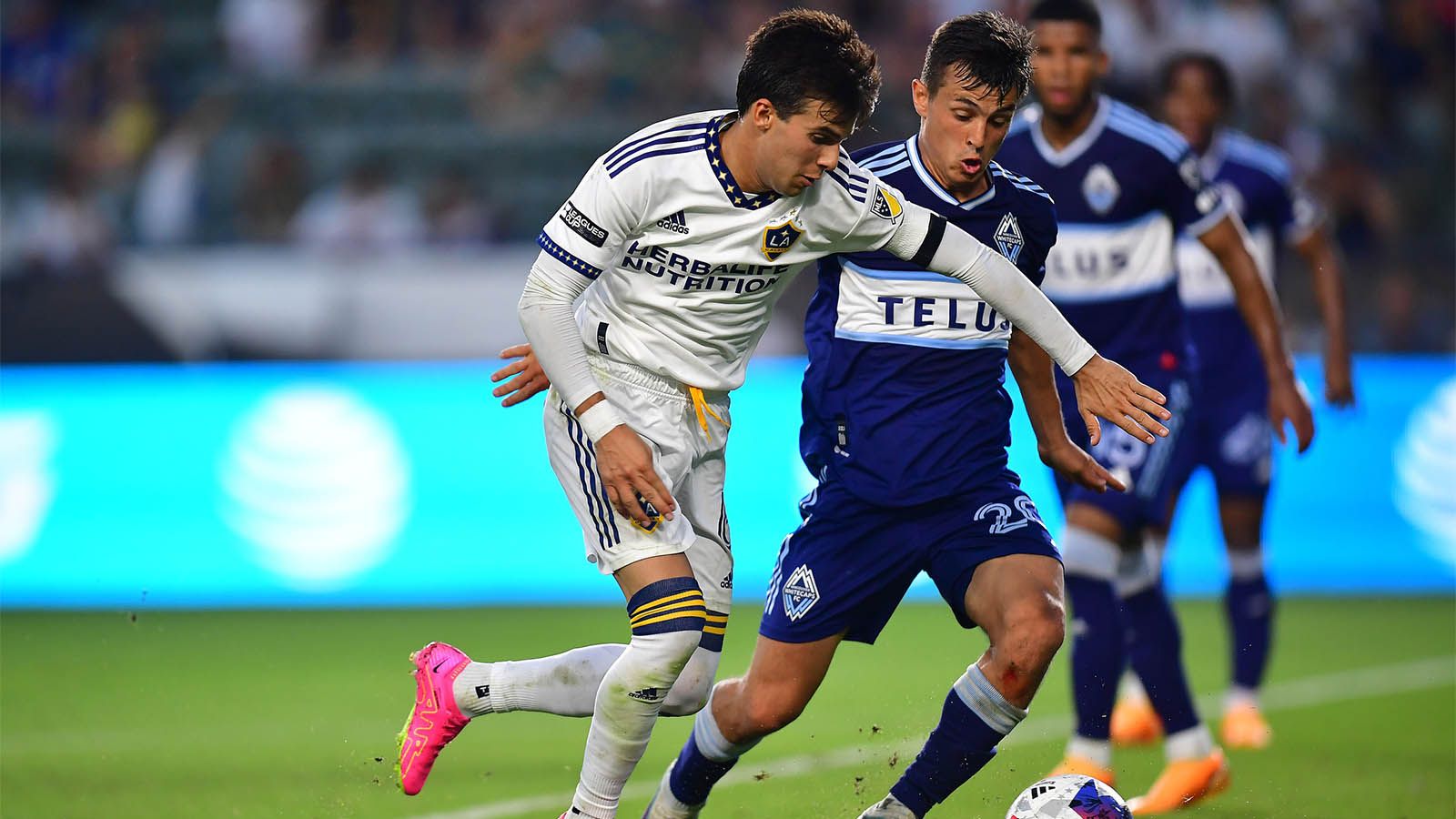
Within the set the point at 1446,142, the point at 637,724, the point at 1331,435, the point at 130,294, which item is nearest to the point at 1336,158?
the point at 1446,142

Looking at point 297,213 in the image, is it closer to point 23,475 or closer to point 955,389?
point 23,475

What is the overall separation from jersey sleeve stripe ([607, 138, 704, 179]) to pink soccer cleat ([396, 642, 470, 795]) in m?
1.46

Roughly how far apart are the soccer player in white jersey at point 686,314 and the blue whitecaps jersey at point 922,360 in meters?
0.26

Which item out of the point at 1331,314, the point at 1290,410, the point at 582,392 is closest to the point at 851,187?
the point at 582,392

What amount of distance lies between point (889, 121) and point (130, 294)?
5.10 meters

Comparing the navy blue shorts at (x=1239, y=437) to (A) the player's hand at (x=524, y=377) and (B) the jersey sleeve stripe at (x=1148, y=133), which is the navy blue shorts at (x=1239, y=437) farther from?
(A) the player's hand at (x=524, y=377)

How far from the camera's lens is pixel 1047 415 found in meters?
4.91

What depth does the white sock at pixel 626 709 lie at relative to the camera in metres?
4.34

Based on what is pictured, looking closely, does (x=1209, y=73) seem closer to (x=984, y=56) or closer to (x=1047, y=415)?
(x=1047, y=415)

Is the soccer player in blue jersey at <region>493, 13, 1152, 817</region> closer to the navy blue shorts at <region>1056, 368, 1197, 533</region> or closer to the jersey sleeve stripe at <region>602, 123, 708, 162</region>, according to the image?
the jersey sleeve stripe at <region>602, 123, 708, 162</region>

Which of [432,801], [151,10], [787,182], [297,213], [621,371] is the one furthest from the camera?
[151,10]

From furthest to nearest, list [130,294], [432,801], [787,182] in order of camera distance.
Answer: [130,294], [432,801], [787,182]

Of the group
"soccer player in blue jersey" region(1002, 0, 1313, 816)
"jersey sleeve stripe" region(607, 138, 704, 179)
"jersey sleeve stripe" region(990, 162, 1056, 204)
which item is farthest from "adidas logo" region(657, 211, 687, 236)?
"soccer player in blue jersey" region(1002, 0, 1313, 816)

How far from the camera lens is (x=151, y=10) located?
48.7 feet
